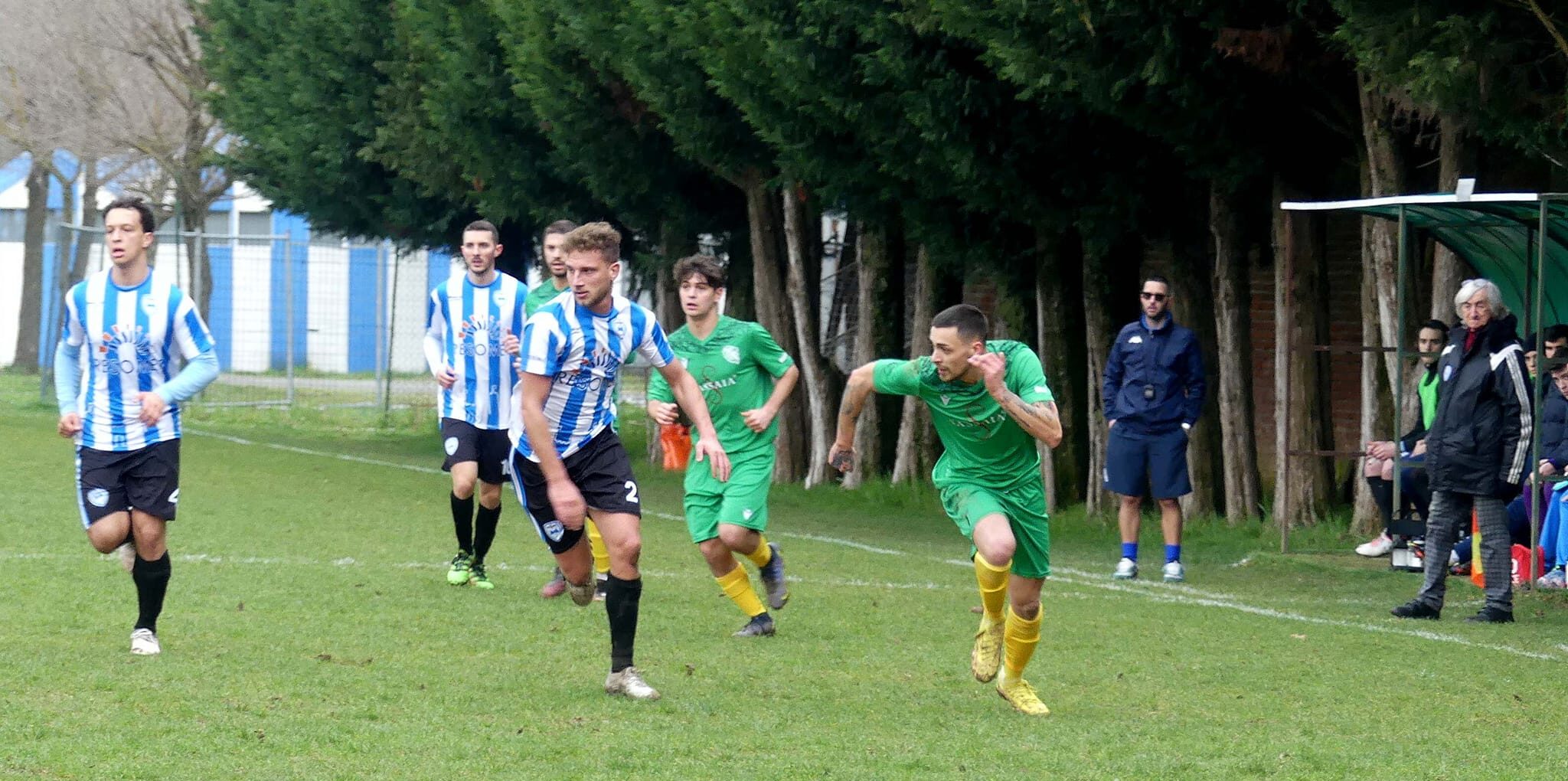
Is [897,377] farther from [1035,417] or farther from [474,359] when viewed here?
[474,359]

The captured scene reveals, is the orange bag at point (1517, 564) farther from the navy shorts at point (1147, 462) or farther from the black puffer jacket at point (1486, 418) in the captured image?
the navy shorts at point (1147, 462)

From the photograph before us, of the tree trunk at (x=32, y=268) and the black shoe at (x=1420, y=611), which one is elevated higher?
the tree trunk at (x=32, y=268)

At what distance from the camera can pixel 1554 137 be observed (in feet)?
36.7

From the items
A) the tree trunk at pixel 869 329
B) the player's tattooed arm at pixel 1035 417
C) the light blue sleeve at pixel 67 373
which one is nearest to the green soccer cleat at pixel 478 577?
the light blue sleeve at pixel 67 373

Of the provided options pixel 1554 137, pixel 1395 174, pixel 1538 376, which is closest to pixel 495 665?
pixel 1538 376

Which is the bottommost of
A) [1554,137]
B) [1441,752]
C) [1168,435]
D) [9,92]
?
[1441,752]

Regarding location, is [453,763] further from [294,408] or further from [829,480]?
[294,408]

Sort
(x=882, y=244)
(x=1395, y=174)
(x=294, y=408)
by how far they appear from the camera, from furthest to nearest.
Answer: (x=294, y=408), (x=882, y=244), (x=1395, y=174)

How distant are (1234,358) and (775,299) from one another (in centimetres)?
701

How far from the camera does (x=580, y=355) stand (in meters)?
7.68

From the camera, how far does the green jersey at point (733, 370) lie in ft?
32.9

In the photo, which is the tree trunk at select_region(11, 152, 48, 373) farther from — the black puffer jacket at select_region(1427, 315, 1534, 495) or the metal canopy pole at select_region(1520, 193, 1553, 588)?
the black puffer jacket at select_region(1427, 315, 1534, 495)

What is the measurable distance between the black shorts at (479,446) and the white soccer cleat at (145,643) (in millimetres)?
2857

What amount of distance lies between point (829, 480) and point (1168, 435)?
8.77 m
